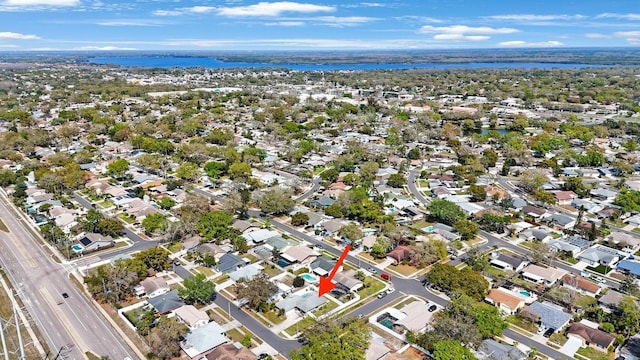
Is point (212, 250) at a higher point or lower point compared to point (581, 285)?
higher

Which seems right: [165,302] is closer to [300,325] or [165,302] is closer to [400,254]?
[300,325]

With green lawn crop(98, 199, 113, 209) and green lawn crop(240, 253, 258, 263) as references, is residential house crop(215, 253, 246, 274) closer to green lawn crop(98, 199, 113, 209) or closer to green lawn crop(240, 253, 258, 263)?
green lawn crop(240, 253, 258, 263)

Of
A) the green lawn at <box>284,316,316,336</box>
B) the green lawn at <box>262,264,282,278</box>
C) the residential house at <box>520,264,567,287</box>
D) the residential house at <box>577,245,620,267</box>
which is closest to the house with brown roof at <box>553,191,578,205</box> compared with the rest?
the residential house at <box>577,245,620,267</box>

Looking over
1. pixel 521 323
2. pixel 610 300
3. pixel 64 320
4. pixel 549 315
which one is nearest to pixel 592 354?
pixel 549 315

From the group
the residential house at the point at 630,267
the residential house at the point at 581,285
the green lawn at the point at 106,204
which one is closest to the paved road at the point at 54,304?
the green lawn at the point at 106,204

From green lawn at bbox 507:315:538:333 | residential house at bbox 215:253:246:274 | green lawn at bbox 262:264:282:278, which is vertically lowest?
green lawn at bbox 507:315:538:333

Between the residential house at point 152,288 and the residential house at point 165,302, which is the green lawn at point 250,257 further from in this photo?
the residential house at point 165,302
